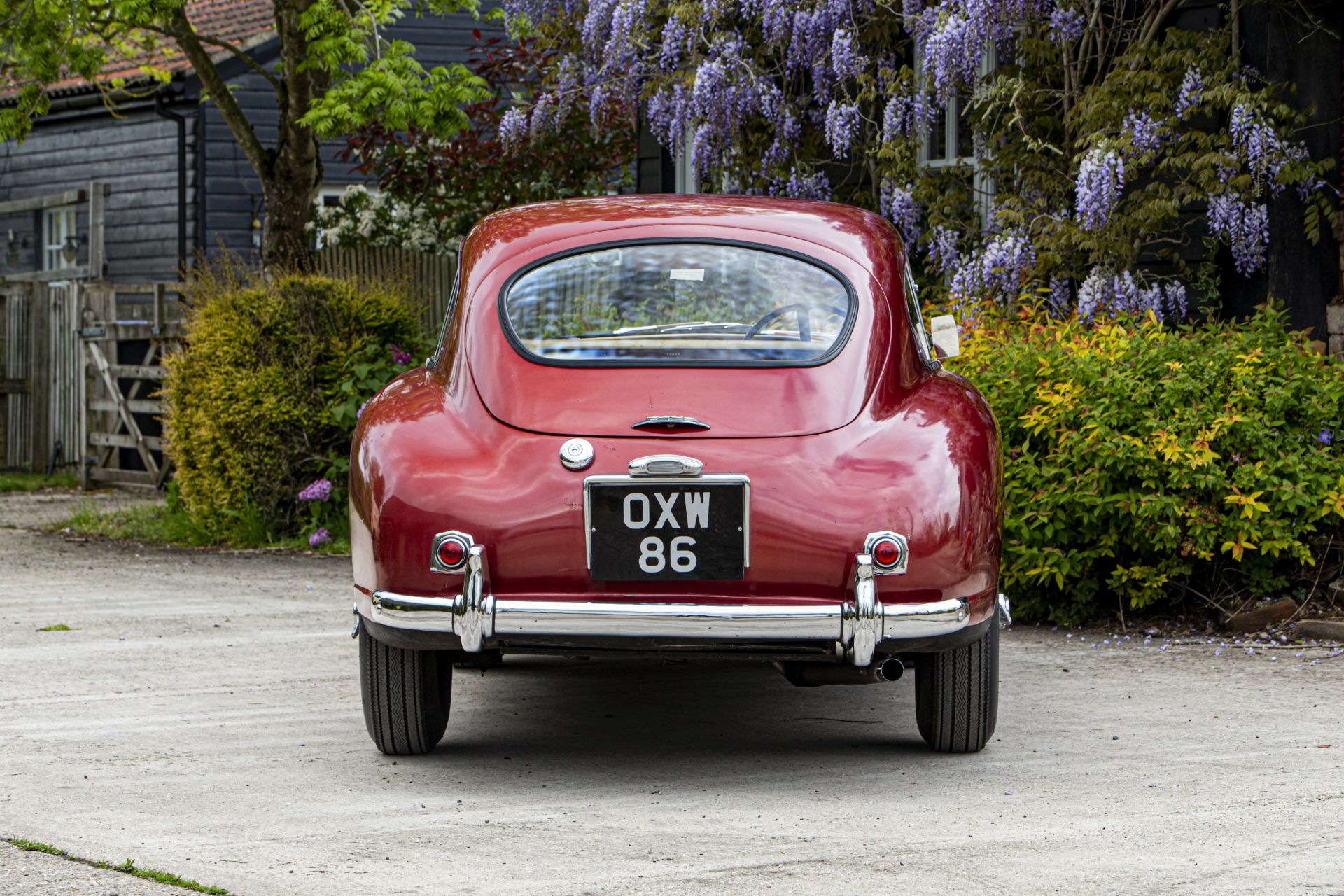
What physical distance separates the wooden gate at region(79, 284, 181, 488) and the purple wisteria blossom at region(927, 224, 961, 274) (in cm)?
658

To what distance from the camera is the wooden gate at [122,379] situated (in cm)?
1465

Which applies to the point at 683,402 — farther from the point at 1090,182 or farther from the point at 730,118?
the point at 730,118

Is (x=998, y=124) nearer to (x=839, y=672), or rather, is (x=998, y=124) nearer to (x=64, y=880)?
(x=839, y=672)

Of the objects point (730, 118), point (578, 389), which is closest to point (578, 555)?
point (578, 389)

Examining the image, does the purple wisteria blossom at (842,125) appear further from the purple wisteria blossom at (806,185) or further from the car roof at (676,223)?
the car roof at (676,223)

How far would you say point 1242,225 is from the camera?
382 inches

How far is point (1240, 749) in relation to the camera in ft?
17.5

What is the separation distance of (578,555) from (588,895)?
115 cm

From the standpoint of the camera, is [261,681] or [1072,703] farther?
[261,681]

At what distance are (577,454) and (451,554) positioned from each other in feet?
1.46

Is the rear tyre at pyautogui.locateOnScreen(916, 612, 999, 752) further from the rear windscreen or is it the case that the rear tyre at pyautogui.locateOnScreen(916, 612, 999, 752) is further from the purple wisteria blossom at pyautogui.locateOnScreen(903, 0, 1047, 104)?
the purple wisteria blossom at pyautogui.locateOnScreen(903, 0, 1047, 104)

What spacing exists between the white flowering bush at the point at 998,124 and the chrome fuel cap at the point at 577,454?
5.73 meters

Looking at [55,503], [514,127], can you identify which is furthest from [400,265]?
[55,503]

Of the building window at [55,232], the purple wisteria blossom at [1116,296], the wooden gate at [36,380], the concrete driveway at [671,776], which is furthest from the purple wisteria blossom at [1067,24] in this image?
the building window at [55,232]
